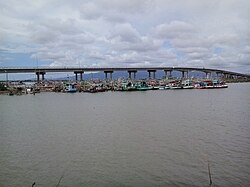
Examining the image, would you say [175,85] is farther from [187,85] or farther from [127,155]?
[127,155]

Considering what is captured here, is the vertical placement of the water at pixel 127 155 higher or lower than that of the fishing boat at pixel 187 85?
lower

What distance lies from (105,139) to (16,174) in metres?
7.93

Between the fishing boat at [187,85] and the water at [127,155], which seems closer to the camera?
the water at [127,155]

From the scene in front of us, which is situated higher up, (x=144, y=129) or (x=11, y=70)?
(x=11, y=70)

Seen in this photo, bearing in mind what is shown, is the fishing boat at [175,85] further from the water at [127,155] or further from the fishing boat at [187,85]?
the water at [127,155]

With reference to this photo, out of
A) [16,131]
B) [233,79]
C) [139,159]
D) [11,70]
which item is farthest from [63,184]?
[233,79]

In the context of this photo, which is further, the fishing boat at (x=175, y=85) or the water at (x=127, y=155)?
the fishing boat at (x=175, y=85)

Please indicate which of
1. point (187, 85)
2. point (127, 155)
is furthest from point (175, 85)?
point (127, 155)

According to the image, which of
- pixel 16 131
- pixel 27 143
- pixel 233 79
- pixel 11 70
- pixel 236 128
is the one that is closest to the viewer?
pixel 27 143

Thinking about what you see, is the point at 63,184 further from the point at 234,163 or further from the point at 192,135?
the point at 192,135

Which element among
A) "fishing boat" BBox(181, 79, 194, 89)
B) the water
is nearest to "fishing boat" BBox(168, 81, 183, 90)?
"fishing boat" BBox(181, 79, 194, 89)

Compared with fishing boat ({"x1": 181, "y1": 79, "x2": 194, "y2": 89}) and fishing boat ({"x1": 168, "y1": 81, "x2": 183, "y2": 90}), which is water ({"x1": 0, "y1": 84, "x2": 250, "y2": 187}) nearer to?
fishing boat ({"x1": 168, "y1": 81, "x2": 183, "y2": 90})

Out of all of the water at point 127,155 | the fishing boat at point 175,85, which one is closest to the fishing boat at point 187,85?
the fishing boat at point 175,85

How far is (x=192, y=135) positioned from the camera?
827 inches
